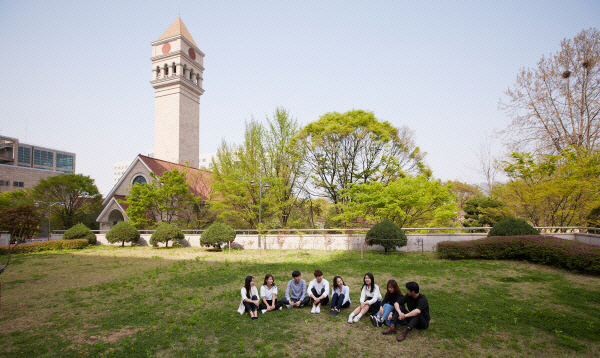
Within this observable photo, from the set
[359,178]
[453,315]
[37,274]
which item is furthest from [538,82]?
[37,274]

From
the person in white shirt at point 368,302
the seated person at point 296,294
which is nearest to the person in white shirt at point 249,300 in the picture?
the seated person at point 296,294

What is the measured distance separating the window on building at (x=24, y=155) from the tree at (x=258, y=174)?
7024 centimetres

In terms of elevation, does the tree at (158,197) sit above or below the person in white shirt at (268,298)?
above

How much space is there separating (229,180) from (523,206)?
17410 mm

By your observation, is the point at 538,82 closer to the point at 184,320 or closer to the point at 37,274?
the point at 184,320

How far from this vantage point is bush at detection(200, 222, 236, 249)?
18.6 metres

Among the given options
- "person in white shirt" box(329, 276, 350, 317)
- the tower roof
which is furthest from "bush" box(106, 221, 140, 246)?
the tower roof

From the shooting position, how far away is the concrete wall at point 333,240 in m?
16.1

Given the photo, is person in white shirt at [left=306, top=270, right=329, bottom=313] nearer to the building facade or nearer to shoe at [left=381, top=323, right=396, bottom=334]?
shoe at [left=381, top=323, right=396, bottom=334]

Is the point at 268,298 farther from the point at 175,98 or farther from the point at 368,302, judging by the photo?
the point at 175,98

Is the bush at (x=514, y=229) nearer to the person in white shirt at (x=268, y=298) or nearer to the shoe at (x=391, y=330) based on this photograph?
the shoe at (x=391, y=330)

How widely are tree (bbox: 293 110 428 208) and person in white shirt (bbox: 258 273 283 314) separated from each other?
14.3 metres

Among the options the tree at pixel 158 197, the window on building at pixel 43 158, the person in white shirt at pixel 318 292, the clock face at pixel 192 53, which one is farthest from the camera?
the window on building at pixel 43 158

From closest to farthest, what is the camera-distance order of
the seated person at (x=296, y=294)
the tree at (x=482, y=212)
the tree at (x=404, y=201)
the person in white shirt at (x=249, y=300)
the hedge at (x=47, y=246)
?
the person in white shirt at (x=249, y=300)
the seated person at (x=296, y=294)
the tree at (x=404, y=201)
the hedge at (x=47, y=246)
the tree at (x=482, y=212)
